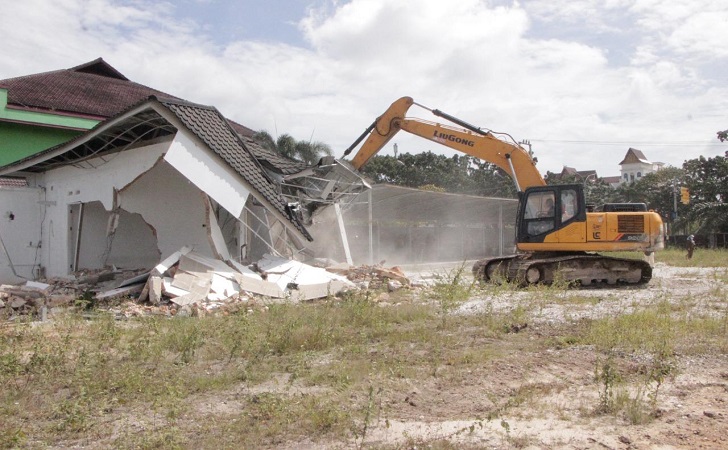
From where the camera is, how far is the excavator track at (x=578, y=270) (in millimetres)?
14828

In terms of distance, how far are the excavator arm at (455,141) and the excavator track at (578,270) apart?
2080 mm

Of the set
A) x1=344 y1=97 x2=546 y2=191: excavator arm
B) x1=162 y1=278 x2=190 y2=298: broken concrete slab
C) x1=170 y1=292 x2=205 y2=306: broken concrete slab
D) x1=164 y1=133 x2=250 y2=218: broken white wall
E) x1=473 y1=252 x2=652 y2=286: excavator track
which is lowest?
x1=170 y1=292 x2=205 y2=306: broken concrete slab

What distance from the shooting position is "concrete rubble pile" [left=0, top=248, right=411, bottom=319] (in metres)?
11.6

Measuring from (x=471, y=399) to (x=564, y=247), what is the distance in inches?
387

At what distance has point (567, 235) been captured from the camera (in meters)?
14.9

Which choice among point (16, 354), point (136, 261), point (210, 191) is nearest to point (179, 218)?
point (210, 191)

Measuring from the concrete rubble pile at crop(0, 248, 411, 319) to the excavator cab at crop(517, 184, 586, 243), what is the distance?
10.7ft

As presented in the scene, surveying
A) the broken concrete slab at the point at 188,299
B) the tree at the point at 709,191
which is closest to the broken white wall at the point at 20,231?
the broken concrete slab at the point at 188,299

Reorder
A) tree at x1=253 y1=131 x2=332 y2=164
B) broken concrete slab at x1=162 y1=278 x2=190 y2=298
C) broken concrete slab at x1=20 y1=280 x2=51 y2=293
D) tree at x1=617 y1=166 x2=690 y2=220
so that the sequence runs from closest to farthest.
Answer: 1. broken concrete slab at x1=162 y1=278 x2=190 y2=298
2. broken concrete slab at x1=20 y1=280 x2=51 y2=293
3. tree at x1=253 y1=131 x2=332 y2=164
4. tree at x1=617 y1=166 x2=690 y2=220

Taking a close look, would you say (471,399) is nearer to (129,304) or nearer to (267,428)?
(267,428)

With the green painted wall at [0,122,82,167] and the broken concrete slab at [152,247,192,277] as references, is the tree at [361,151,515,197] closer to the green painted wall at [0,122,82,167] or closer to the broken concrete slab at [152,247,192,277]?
the green painted wall at [0,122,82,167]

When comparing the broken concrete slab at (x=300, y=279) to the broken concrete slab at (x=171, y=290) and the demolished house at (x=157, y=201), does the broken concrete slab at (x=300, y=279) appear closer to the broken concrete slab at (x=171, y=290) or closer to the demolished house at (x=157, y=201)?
the demolished house at (x=157, y=201)

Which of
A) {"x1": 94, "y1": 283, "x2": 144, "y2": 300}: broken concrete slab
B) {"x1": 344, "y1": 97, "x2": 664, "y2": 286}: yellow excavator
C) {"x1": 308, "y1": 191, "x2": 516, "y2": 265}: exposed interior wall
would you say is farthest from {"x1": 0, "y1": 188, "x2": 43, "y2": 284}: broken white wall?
{"x1": 344, "y1": 97, "x2": 664, "y2": 286}: yellow excavator

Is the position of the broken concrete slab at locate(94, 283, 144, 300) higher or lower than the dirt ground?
higher
